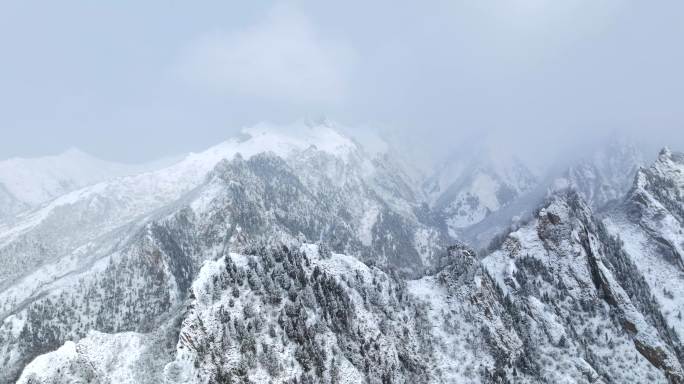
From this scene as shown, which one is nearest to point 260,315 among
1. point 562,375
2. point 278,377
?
point 278,377

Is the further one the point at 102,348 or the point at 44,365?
the point at 102,348

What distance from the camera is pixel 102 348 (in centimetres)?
11494

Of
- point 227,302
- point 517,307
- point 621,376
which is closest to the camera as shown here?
point 227,302

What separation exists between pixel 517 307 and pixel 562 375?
26.4 meters

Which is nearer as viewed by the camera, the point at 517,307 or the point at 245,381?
the point at 245,381

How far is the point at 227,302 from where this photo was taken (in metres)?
123

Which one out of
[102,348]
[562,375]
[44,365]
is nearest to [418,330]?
[562,375]

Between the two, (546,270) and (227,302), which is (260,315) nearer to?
(227,302)

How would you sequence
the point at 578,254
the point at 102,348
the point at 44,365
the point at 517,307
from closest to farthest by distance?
the point at 44,365 → the point at 102,348 → the point at 517,307 → the point at 578,254

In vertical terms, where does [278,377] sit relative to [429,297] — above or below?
below

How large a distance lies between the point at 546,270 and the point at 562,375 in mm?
46712

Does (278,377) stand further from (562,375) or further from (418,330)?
(562,375)

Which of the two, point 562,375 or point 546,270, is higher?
point 546,270

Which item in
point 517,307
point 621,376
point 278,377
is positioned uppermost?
point 517,307
